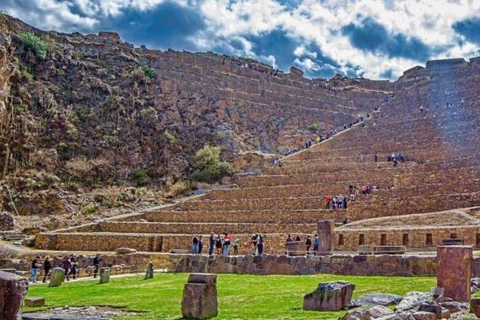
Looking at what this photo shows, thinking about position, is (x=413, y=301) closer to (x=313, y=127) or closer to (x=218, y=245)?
(x=218, y=245)

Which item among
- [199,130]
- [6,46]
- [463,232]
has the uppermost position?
[6,46]

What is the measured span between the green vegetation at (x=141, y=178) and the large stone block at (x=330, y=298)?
4082 centimetres

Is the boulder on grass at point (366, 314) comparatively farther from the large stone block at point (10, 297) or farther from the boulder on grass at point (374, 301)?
the large stone block at point (10, 297)

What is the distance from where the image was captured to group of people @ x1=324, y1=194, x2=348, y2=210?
121ft

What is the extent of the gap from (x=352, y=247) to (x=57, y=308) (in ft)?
58.1

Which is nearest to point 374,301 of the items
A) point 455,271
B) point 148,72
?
point 455,271

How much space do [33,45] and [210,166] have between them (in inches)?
796

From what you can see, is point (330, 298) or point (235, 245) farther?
point (235, 245)

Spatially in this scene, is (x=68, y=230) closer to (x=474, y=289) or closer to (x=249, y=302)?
(x=249, y=302)

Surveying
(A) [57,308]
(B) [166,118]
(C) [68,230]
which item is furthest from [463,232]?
(B) [166,118]

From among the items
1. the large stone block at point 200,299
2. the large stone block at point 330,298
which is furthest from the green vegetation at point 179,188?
the large stone block at point 330,298

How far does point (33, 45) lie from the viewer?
5853 cm

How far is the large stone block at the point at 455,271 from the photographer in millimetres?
13562

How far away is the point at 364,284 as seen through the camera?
1769 centimetres
